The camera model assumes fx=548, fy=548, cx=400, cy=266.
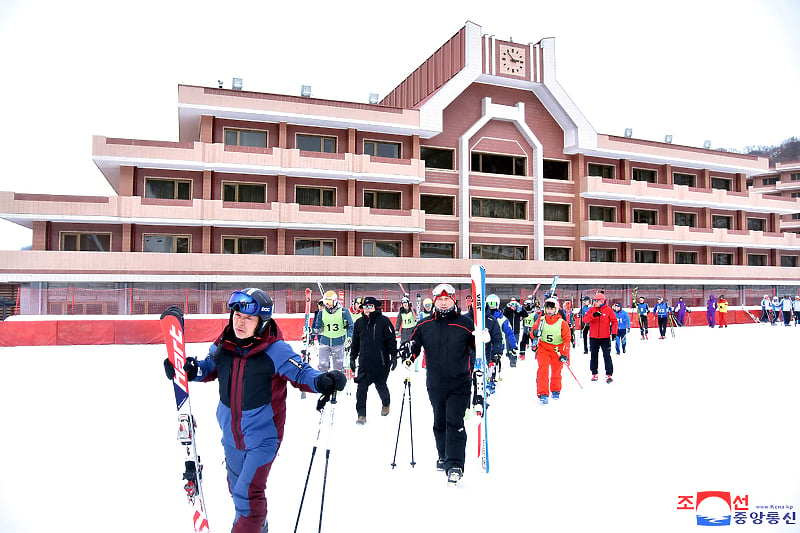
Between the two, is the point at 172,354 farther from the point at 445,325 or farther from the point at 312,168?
the point at 312,168

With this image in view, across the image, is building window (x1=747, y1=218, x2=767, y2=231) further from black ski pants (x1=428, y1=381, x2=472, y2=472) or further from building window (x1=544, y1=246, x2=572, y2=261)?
black ski pants (x1=428, y1=381, x2=472, y2=472)

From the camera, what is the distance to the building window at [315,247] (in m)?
31.8

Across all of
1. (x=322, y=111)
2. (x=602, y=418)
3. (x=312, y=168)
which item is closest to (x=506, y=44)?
(x=322, y=111)

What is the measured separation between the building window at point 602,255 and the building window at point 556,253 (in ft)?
5.68

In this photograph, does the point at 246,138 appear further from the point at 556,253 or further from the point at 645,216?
the point at 645,216

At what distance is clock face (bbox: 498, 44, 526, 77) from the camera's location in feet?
114

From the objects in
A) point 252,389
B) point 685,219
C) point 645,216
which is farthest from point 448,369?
point 685,219

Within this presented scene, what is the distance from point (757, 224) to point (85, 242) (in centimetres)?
4957

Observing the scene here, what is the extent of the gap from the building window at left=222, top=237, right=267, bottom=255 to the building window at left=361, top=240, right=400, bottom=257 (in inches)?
229

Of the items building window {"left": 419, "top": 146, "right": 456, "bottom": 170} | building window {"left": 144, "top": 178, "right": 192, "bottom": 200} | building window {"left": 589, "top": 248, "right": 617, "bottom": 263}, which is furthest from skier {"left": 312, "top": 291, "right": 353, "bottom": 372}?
building window {"left": 589, "top": 248, "right": 617, "bottom": 263}

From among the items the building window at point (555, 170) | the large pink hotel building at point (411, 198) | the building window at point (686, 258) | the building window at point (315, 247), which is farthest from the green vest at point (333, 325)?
the building window at point (686, 258)

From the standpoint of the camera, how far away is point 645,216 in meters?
40.5

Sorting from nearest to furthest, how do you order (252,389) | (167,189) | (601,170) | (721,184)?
(252,389), (167,189), (601,170), (721,184)

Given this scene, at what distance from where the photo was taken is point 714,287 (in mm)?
40062
